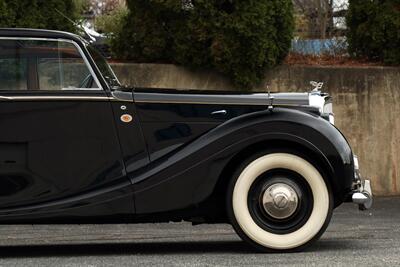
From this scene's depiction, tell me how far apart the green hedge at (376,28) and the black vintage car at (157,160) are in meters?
5.32

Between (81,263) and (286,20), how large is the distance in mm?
6204

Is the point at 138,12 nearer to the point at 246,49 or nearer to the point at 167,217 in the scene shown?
the point at 246,49

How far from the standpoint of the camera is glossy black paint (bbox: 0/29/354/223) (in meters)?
5.99

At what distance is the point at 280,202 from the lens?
6.03m

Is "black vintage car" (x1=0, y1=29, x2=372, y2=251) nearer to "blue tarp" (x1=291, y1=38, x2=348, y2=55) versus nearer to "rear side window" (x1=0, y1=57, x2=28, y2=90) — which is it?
"rear side window" (x1=0, y1=57, x2=28, y2=90)

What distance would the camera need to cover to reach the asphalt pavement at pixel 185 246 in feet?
18.8

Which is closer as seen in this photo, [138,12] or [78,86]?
[78,86]

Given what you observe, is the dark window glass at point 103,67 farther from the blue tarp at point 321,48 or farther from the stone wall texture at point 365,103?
the blue tarp at point 321,48

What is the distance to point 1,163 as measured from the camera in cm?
600

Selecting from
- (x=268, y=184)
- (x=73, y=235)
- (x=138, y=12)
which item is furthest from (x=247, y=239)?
(x=138, y=12)

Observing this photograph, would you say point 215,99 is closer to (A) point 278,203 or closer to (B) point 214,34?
(A) point 278,203

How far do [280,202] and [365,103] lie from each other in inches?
213

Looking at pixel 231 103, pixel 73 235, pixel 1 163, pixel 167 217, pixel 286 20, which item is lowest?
pixel 73 235

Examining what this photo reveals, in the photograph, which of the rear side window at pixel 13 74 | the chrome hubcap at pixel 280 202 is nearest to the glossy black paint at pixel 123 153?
the rear side window at pixel 13 74
